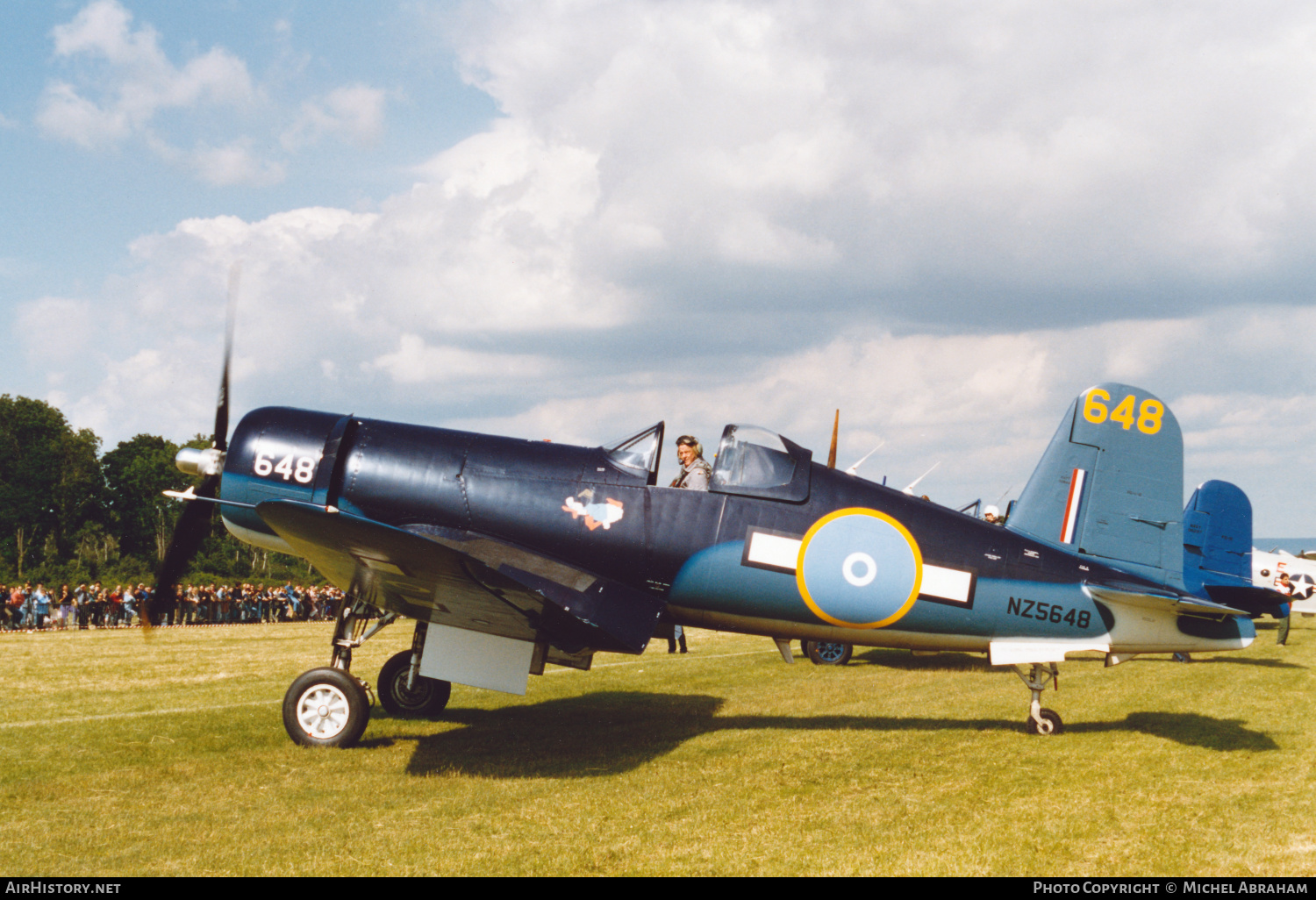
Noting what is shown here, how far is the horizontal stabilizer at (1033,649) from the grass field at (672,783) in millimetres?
687

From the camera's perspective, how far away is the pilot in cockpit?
7098 mm

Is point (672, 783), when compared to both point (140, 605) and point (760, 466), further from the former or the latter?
point (140, 605)

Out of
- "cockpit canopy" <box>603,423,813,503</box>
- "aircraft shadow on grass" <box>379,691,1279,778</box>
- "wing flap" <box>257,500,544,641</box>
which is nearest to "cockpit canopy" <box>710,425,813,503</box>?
"cockpit canopy" <box>603,423,813,503</box>

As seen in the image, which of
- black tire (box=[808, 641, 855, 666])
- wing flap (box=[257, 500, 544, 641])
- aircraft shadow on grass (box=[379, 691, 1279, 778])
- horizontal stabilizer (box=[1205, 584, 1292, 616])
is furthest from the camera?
black tire (box=[808, 641, 855, 666])

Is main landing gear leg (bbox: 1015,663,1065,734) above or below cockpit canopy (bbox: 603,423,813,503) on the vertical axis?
below

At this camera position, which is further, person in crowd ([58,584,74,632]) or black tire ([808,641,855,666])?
person in crowd ([58,584,74,632])

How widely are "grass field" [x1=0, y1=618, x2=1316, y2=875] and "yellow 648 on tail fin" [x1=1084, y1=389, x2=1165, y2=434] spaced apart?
2618 mm

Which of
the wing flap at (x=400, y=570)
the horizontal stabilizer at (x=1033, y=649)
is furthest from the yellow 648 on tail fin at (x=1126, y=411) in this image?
the wing flap at (x=400, y=570)

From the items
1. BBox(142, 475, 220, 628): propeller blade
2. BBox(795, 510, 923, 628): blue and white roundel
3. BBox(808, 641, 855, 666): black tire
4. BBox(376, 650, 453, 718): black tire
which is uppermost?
BBox(795, 510, 923, 628): blue and white roundel

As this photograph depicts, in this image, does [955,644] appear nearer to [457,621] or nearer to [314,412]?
[457,621]

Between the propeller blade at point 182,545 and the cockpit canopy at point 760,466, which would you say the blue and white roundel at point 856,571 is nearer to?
the cockpit canopy at point 760,466

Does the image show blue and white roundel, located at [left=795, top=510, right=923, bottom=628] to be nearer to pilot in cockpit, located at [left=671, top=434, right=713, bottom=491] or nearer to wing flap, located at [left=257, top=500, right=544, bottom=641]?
pilot in cockpit, located at [left=671, top=434, right=713, bottom=491]

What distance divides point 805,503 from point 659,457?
1.22m

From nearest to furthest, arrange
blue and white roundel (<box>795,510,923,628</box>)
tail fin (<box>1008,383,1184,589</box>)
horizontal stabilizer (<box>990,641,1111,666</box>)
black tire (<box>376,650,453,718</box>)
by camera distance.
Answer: blue and white roundel (<box>795,510,923,628</box>) → horizontal stabilizer (<box>990,641,1111,666</box>) → tail fin (<box>1008,383,1184,589</box>) → black tire (<box>376,650,453,718</box>)
